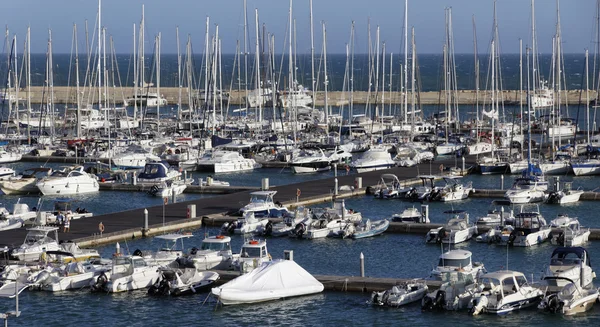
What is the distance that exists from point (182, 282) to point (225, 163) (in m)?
35.9

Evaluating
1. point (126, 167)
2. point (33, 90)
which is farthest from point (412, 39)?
point (33, 90)

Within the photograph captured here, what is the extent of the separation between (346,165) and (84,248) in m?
29.4

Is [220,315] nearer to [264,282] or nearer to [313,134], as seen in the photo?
[264,282]

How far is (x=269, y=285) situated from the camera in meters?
35.2

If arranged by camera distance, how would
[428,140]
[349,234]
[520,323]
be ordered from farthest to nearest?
[428,140] < [349,234] < [520,323]

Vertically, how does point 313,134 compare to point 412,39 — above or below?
below

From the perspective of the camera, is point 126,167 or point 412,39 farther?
point 412,39

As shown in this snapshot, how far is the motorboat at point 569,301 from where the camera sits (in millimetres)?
32844

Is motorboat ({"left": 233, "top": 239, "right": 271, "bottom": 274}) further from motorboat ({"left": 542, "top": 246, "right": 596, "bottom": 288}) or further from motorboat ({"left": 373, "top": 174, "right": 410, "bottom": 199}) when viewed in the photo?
motorboat ({"left": 373, "top": 174, "right": 410, "bottom": 199})

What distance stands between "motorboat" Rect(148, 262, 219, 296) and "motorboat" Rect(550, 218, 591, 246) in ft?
43.9

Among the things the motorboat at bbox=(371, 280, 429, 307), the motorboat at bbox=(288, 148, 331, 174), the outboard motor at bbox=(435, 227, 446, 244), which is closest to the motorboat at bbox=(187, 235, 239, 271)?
the motorboat at bbox=(371, 280, 429, 307)

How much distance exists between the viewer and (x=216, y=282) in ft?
122

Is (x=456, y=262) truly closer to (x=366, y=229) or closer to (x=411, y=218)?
(x=366, y=229)

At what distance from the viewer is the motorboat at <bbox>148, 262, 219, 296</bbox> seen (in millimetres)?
36000
